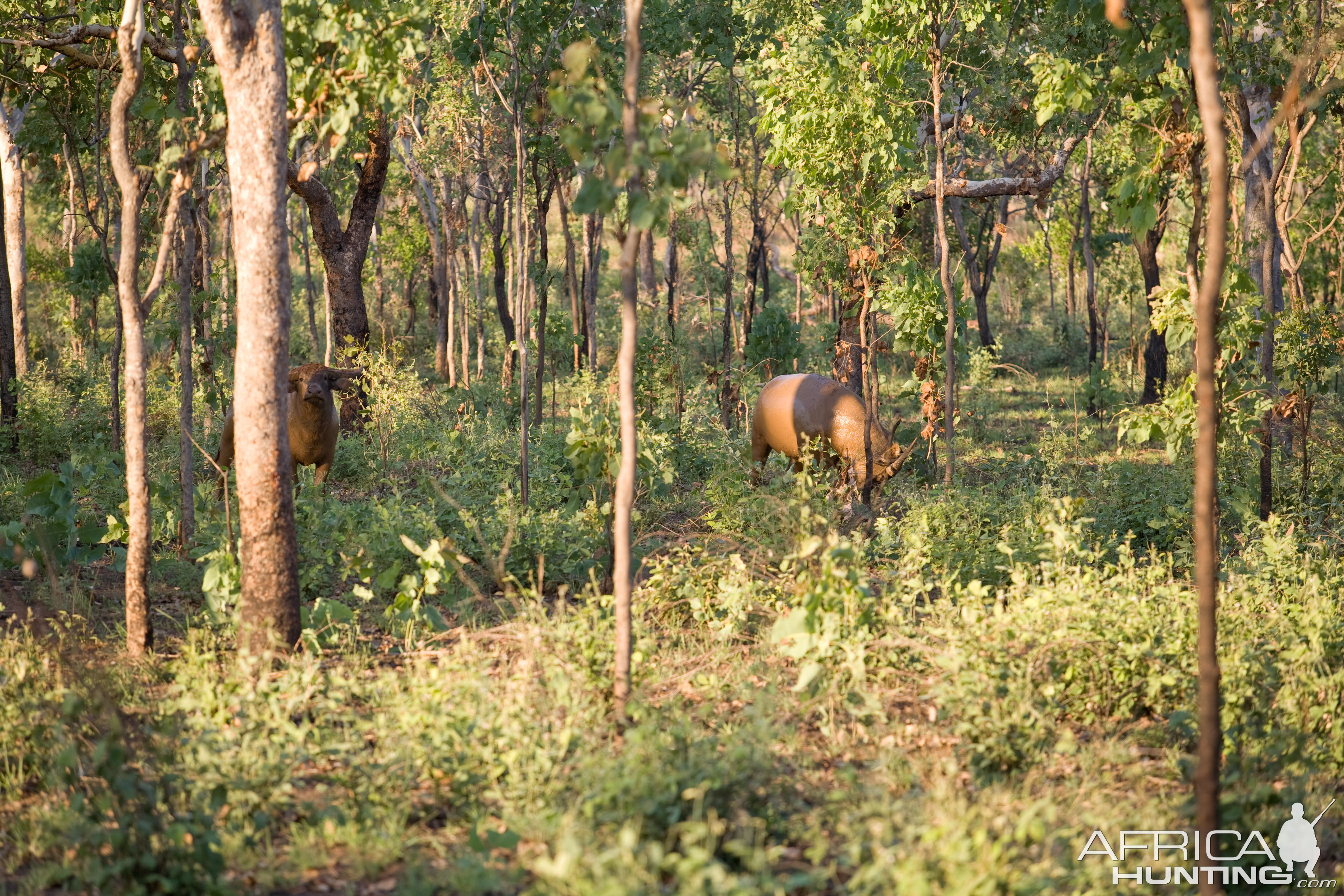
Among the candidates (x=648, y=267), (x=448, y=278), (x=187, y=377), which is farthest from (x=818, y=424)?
(x=648, y=267)

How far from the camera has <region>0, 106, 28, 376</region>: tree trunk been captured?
599 inches

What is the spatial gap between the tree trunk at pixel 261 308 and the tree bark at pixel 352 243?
765 cm

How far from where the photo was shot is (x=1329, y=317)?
393 inches

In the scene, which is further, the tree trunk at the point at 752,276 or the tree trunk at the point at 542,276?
the tree trunk at the point at 752,276

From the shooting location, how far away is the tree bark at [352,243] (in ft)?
45.5

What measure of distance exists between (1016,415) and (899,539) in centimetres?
975

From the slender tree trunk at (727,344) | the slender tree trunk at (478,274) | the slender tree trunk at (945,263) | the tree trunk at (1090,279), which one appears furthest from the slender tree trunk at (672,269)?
the slender tree trunk at (945,263)

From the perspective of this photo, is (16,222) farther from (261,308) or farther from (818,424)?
(818,424)

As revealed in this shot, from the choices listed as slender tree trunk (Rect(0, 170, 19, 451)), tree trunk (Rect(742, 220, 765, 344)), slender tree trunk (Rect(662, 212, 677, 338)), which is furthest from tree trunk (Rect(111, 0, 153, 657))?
slender tree trunk (Rect(662, 212, 677, 338))

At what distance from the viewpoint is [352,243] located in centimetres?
1409

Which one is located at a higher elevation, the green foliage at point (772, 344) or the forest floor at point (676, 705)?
the green foliage at point (772, 344)

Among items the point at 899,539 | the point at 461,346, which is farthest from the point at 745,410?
the point at 461,346

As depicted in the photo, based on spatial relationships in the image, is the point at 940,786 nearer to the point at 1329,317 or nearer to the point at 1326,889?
the point at 1326,889

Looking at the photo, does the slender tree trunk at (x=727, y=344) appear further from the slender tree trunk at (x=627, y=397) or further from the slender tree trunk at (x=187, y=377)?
the slender tree trunk at (x=627, y=397)
